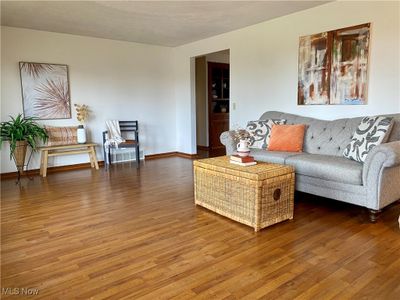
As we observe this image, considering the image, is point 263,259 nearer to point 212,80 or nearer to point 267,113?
point 267,113

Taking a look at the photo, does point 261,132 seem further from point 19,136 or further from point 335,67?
point 19,136

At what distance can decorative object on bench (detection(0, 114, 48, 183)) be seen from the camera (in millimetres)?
4391

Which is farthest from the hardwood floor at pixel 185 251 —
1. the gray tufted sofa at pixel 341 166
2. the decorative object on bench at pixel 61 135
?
the decorative object on bench at pixel 61 135

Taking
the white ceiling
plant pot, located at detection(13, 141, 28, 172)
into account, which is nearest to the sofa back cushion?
the white ceiling

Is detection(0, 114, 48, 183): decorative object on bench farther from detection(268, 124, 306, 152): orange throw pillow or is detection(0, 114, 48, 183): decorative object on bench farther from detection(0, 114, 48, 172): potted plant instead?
detection(268, 124, 306, 152): orange throw pillow

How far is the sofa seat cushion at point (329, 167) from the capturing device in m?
2.71

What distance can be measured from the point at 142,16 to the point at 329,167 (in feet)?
10.2

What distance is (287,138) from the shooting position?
3.69 meters

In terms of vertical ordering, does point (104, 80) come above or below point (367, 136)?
above

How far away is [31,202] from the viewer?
11.2 ft

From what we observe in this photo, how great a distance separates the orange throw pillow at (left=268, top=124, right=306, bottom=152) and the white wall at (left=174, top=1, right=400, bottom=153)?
0.55 metres

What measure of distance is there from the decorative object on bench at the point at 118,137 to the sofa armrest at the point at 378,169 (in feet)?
12.2

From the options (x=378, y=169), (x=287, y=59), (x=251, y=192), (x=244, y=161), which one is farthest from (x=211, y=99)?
(x=378, y=169)

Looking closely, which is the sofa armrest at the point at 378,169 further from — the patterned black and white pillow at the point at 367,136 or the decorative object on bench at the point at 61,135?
the decorative object on bench at the point at 61,135
